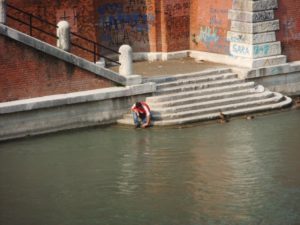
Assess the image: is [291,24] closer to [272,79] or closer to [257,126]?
[272,79]

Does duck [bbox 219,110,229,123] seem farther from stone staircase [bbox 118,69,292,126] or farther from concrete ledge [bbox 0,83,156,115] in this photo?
concrete ledge [bbox 0,83,156,115]

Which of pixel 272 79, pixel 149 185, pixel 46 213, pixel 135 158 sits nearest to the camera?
pixel 46 213

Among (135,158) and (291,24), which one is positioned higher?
(291,24)

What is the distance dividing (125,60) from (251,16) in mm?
3877

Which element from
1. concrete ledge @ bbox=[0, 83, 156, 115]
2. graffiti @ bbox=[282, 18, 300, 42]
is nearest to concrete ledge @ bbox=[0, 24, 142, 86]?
concrete ledge @ bbox=[0, 83, 156, 115]

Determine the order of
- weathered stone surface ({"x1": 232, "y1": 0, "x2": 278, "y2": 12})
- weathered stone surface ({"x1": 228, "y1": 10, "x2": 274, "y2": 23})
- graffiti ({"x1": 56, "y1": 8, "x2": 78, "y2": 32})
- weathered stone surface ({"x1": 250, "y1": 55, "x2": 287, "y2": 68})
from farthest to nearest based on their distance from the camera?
weathered stone surface ({"x1": 250, "y1": 55, "x2": 287, "y2": 68}), graffiti ({"x1": 56, "y1": 8, "x2": 78, "y2": 32}), weathered stone surface ({"x1": 228, "y1": 10, "x2": 274, "y2": 23}), weathered stone surface ({"x1": 232, "y1": 0, "x2": 278, "y2": 12})

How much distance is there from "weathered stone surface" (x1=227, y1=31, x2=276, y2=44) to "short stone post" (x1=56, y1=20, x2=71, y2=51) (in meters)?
5.27

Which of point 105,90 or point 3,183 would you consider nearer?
point 3,183

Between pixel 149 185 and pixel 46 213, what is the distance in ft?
8.77

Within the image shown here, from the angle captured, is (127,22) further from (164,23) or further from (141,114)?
(141,114)

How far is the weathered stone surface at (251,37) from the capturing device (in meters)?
31.6

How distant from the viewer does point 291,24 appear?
3259cm

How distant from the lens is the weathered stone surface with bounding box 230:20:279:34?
103 feet

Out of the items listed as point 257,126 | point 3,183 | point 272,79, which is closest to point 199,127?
point 257,126
